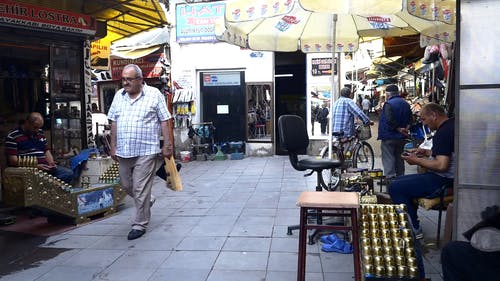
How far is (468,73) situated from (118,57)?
10.6 meters

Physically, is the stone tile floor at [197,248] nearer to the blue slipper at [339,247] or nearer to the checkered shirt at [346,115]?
the blue slipper at [339,247]

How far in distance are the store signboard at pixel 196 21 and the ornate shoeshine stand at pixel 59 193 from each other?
23.4ft

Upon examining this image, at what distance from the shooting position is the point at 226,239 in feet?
15.0

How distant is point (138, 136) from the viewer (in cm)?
482

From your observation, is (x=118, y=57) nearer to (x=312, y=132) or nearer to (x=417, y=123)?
(x=312, y=132)

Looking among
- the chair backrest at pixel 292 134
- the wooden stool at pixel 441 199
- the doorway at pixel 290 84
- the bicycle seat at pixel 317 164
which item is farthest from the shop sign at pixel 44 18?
the doorway at pixel 290 84

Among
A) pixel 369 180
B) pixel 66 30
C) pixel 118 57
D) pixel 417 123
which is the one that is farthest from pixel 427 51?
pixel 118 57

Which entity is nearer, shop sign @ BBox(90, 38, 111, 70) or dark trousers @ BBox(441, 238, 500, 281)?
dark trousers @ BBox(441, 238, 500, 281)

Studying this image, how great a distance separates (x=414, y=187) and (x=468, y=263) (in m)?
1.64

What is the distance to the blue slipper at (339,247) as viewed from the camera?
4.10 m

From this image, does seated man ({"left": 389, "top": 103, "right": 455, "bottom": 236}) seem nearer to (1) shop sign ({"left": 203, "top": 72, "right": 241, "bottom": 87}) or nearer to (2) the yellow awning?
Result: (2) the yellow awning

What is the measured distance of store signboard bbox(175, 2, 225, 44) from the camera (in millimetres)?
12273

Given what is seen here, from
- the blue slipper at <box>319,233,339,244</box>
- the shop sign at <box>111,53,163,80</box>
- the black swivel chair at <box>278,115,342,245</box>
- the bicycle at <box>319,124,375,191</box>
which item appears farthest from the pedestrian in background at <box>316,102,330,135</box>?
the blue slipper at <box>319,233,339,244</box>

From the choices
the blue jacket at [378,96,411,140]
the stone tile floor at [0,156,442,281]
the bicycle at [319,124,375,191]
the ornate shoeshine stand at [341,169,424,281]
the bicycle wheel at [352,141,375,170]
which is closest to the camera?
the ornate shoeshine stand at [341,169,424,281]
